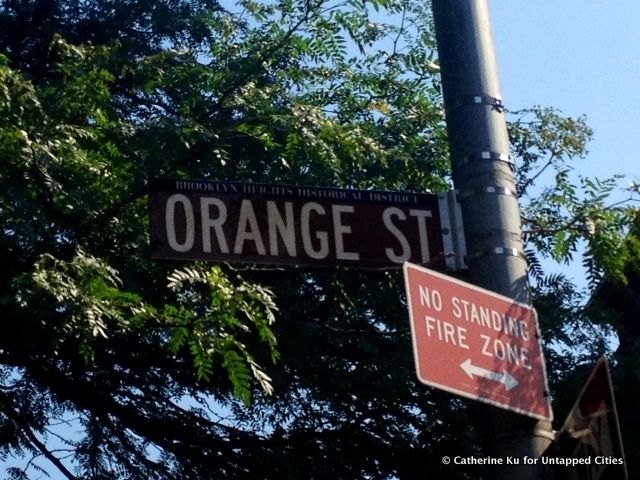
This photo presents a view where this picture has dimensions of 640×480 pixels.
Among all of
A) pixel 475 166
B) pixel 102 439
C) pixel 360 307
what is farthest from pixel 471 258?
pixel 102 439

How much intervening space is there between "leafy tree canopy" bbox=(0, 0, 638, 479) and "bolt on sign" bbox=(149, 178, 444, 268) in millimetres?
1659

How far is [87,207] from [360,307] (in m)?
2.39

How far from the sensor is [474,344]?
4348mm

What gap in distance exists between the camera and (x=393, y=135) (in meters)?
9.97

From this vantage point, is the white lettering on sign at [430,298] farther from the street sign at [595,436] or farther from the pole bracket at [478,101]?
the pole bracket at [478,101]

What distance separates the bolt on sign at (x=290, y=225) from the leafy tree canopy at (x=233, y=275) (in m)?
1.66

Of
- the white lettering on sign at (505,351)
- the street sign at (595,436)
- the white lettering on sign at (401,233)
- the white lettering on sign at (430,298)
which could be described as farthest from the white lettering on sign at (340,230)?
the street sign at (595,436)

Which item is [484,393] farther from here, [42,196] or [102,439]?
[102,439]

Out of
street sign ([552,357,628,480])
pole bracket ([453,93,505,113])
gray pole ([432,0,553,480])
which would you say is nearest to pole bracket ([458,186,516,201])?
gray pole ([432,0,553,480])

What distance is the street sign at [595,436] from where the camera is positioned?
406 centimetres

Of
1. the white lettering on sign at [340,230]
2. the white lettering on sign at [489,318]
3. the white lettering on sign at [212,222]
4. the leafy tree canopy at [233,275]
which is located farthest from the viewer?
the leafy tree canopy at [233,275]

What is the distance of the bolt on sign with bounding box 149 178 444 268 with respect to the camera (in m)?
4.86

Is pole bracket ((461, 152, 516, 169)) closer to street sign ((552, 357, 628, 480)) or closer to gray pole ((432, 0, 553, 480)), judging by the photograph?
gray pole ((432, 0, 553, 480))

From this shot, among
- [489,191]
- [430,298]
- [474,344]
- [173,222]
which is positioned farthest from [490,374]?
[173,222]
